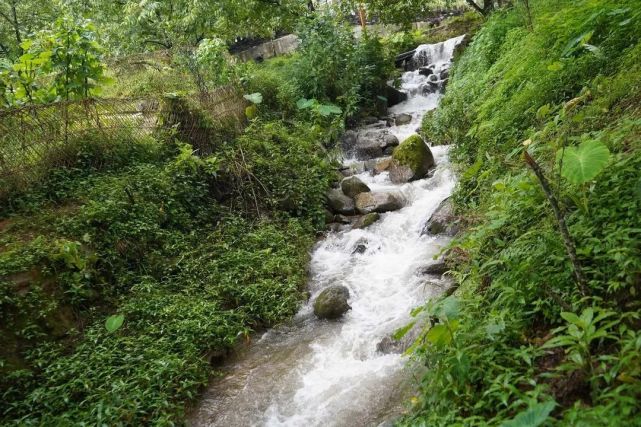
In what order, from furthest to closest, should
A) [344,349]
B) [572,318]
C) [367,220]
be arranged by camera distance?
[367,220] < [344,349] < [572,318]

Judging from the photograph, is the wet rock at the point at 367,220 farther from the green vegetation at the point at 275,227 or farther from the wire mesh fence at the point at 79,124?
the wire mesh fence at the point at 79,124

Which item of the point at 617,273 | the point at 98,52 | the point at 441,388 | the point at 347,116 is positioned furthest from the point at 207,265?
the point at 347,116

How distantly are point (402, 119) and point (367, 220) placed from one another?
5924mm

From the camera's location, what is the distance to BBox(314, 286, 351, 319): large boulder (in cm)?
575

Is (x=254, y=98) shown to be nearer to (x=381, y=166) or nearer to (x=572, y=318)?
(x=381, y=166)

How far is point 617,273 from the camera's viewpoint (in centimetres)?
234

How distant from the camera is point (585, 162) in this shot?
8.14 ft

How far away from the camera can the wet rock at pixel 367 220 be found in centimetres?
809

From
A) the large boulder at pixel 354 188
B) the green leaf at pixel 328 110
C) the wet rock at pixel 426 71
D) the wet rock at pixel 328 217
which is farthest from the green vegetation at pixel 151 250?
the wet rock at pixel 426 71

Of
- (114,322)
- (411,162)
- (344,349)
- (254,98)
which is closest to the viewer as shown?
(114,322)

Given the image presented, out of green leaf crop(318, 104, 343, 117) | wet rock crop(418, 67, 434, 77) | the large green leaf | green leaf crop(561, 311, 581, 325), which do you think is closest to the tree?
green leaf crop(318, 104, 343, 117)

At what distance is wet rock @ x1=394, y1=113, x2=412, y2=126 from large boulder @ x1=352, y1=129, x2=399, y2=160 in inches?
47.6

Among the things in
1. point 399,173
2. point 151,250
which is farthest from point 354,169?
point 151,250

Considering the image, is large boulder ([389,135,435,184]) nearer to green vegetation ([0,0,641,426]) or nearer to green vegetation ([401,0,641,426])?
green vegetation ([0,0,641,426])
